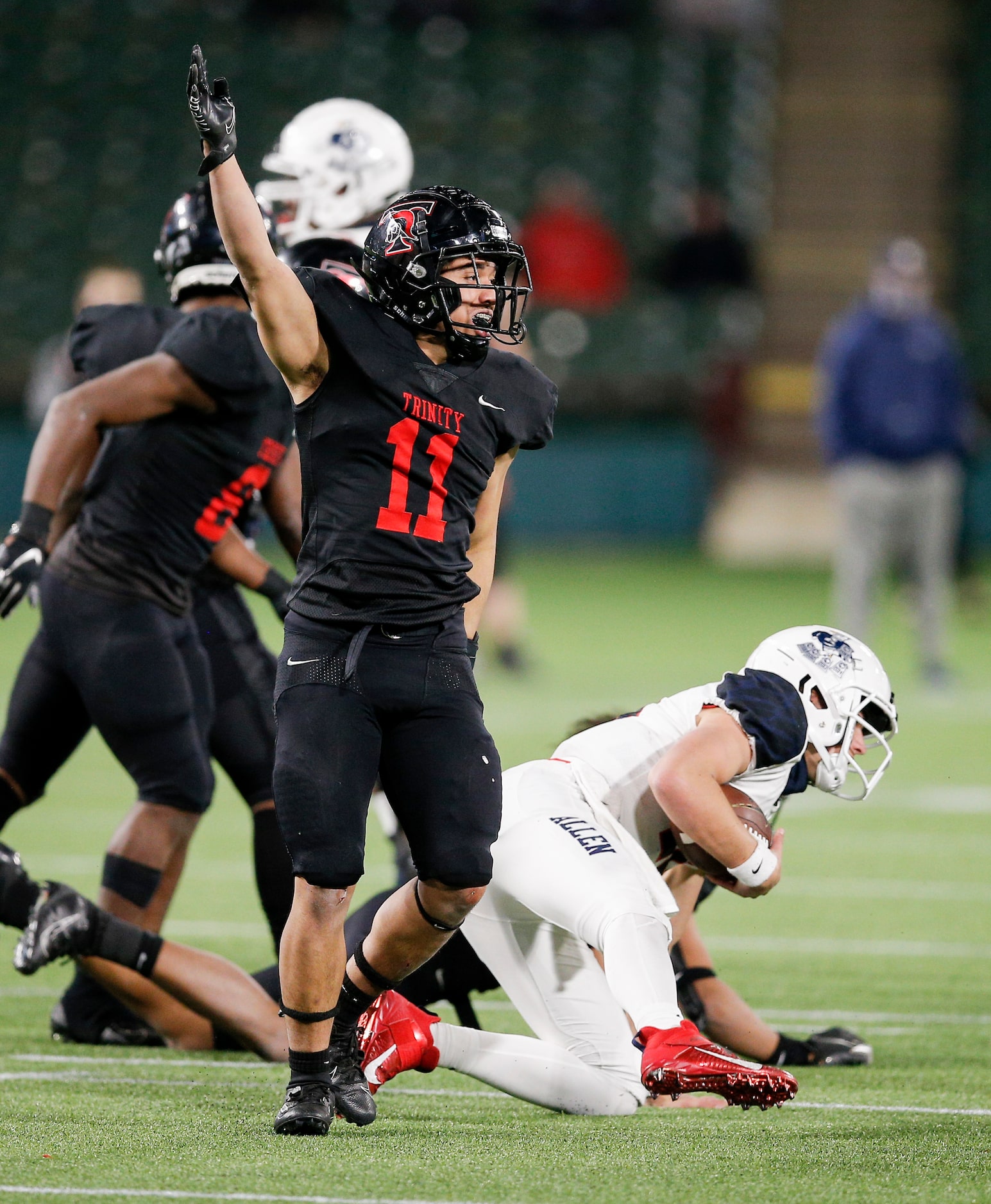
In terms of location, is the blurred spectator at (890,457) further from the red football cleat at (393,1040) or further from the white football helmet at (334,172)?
the red football cleat at (393,1040)

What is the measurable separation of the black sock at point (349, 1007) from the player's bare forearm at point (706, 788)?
0.65m

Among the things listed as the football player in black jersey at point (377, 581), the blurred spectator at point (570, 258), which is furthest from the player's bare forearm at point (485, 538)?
the blurred spectator at point (570, 258)

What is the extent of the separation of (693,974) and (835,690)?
77 cm

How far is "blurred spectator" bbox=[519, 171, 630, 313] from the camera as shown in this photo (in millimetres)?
18891

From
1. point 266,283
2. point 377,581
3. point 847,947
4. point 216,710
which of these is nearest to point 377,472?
point 377,581

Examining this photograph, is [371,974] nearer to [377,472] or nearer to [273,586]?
[377,472]

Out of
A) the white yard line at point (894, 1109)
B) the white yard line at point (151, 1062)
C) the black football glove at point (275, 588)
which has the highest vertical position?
the black football glove at point (275, 588)

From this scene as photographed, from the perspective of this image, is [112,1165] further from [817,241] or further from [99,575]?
[817,241]

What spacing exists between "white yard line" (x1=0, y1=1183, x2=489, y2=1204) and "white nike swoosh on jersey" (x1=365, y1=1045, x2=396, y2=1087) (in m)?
0.74

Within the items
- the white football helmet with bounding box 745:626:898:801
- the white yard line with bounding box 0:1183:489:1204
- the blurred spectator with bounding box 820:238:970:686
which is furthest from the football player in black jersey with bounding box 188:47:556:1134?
the blurred spectator with bounding box 820:238:970:686

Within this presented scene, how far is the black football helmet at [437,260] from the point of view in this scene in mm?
3533

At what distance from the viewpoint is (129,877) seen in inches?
175

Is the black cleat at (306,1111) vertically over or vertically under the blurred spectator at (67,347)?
under

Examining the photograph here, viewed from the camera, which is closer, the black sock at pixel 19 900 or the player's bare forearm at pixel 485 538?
the player's bare forearm at pixel 485 538
